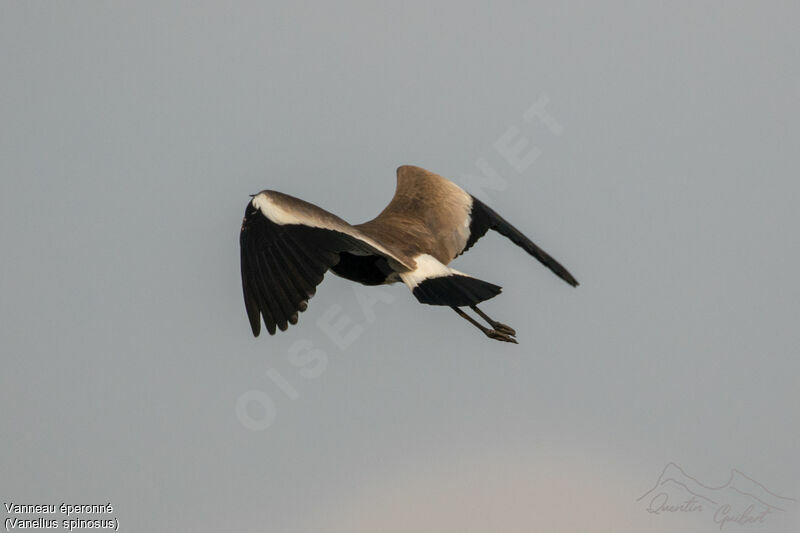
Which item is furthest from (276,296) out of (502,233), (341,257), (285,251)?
(502,233)

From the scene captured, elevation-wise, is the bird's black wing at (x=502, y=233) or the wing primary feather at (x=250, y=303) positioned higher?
the bird's black wing at (x=502, y=233)

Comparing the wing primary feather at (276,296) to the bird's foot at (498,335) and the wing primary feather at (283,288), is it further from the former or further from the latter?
the bird's foot at (498,335)

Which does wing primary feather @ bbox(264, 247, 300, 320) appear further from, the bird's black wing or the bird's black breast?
the bird's black wing

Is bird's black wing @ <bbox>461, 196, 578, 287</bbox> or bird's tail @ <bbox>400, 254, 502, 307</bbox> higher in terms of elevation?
bird's black wing @ <bbox>461, 196, 578, 287</bbox>

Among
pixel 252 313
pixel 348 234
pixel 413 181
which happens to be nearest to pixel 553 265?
pixel 413 181

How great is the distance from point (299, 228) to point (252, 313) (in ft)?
1.42

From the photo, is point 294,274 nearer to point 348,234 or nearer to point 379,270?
point 348,234

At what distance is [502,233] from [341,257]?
3.74 feet

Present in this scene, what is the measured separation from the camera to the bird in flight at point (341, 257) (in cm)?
519

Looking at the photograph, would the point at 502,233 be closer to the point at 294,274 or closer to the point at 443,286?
the point at 443,286

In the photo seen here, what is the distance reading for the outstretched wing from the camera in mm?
5156

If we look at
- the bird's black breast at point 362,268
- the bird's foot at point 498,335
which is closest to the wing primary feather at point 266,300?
the bird's black breast at point 362,268

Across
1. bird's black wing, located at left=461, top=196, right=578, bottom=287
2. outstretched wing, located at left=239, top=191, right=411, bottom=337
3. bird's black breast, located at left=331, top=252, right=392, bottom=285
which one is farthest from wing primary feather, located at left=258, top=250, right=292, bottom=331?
bird's black wing, located at left=461, top=196, right=578, bottom=287

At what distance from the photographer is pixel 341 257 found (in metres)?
5.82
